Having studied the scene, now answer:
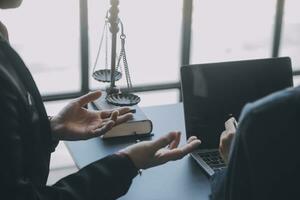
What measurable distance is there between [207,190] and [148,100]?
2.17 metres

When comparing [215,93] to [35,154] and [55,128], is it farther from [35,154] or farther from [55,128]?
[35,154]

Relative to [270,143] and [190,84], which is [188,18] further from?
[270,143]

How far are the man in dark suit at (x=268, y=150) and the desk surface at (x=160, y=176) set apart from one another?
1.71ft

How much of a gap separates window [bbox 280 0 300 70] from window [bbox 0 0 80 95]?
59.8 inches

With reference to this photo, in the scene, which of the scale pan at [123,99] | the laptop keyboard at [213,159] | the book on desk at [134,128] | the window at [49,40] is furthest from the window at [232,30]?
the laptop keyboard at [213,159]

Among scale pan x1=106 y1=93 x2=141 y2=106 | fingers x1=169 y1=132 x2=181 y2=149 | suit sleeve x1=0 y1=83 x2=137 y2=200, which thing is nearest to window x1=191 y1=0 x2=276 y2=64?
scale pan x1=106 y1=93 x2=141 y2=106

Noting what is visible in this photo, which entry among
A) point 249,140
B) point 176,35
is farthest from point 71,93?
point 249,140

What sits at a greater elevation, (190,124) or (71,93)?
(190,124)

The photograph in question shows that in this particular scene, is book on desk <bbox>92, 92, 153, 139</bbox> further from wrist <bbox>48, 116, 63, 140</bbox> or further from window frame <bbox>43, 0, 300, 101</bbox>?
window frame <bbox>43, 0, 300, 101</bbox>

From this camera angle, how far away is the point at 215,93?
169cm

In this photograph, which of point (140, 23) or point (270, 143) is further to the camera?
point (140, 23)

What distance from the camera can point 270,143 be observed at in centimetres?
92

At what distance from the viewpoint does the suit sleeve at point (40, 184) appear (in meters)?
1.09

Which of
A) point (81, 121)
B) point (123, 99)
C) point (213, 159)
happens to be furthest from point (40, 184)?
point (123, 99)
